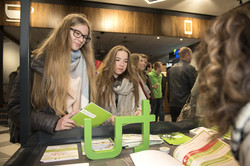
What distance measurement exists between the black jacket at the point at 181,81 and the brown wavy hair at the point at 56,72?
1832 millimetres

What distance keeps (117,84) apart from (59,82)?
72cm

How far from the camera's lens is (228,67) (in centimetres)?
32

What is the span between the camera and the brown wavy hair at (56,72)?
1062 millimetres

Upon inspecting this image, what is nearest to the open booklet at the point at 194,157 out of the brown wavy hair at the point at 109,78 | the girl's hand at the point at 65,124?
the girl's hand at the point at 65,124

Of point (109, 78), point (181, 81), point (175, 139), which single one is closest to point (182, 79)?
point (181, 81)

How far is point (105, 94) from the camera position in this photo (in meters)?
1.67

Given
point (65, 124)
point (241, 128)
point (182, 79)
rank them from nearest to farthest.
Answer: point (241, 128), point (65, 124), point (182, 79)

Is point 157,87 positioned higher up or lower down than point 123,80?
lower down

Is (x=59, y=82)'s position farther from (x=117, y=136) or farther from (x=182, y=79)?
(x=182, y=79)

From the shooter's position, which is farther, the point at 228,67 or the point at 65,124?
the point at 65,124

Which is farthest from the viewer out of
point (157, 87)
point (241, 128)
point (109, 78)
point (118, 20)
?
point (118, 20)

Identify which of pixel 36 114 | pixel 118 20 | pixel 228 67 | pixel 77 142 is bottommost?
pixel 77 142

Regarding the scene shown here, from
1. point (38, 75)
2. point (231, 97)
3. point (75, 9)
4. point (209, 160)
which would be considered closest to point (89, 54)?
point (38, 75)

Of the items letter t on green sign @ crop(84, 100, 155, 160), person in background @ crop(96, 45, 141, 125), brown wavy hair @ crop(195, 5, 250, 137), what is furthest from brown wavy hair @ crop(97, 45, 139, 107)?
brown wavy hair @ crop(195, 5, 250, 137)
